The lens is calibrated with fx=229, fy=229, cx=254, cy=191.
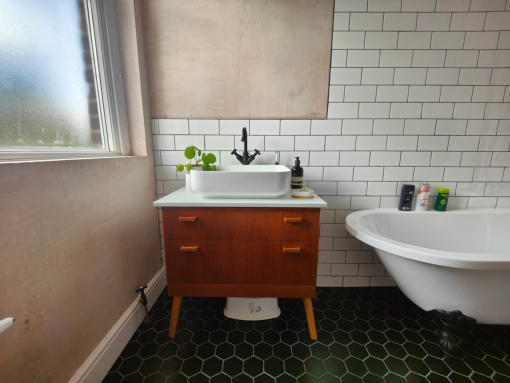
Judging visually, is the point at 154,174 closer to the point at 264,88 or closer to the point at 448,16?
the point at 264,88

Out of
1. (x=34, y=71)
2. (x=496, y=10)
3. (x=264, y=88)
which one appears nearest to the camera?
(x=34, y=71)

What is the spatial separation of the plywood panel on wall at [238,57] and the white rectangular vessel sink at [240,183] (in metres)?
0.55

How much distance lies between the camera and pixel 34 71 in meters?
0.83

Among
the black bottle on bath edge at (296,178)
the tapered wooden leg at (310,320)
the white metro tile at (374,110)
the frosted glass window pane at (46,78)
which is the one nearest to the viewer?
the frosted glass window pane at (46,78)

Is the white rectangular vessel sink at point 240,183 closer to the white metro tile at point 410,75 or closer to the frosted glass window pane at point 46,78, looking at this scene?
the frosted glass window pane at point 46,78

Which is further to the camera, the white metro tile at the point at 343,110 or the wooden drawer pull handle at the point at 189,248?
the white metro tile at the point at 343,110

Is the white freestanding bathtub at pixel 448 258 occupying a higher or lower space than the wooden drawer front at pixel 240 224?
lower

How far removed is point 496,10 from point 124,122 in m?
2.18

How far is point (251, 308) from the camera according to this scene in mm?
1292

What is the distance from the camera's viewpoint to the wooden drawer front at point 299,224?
39.6 inches

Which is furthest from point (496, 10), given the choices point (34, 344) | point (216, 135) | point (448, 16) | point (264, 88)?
point (34, 344)

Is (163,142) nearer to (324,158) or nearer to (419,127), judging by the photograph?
(324,158)

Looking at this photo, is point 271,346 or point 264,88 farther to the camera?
point 264,88

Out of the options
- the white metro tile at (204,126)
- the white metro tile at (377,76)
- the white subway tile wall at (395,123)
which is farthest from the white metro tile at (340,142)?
the white metro tile at (204,126)
